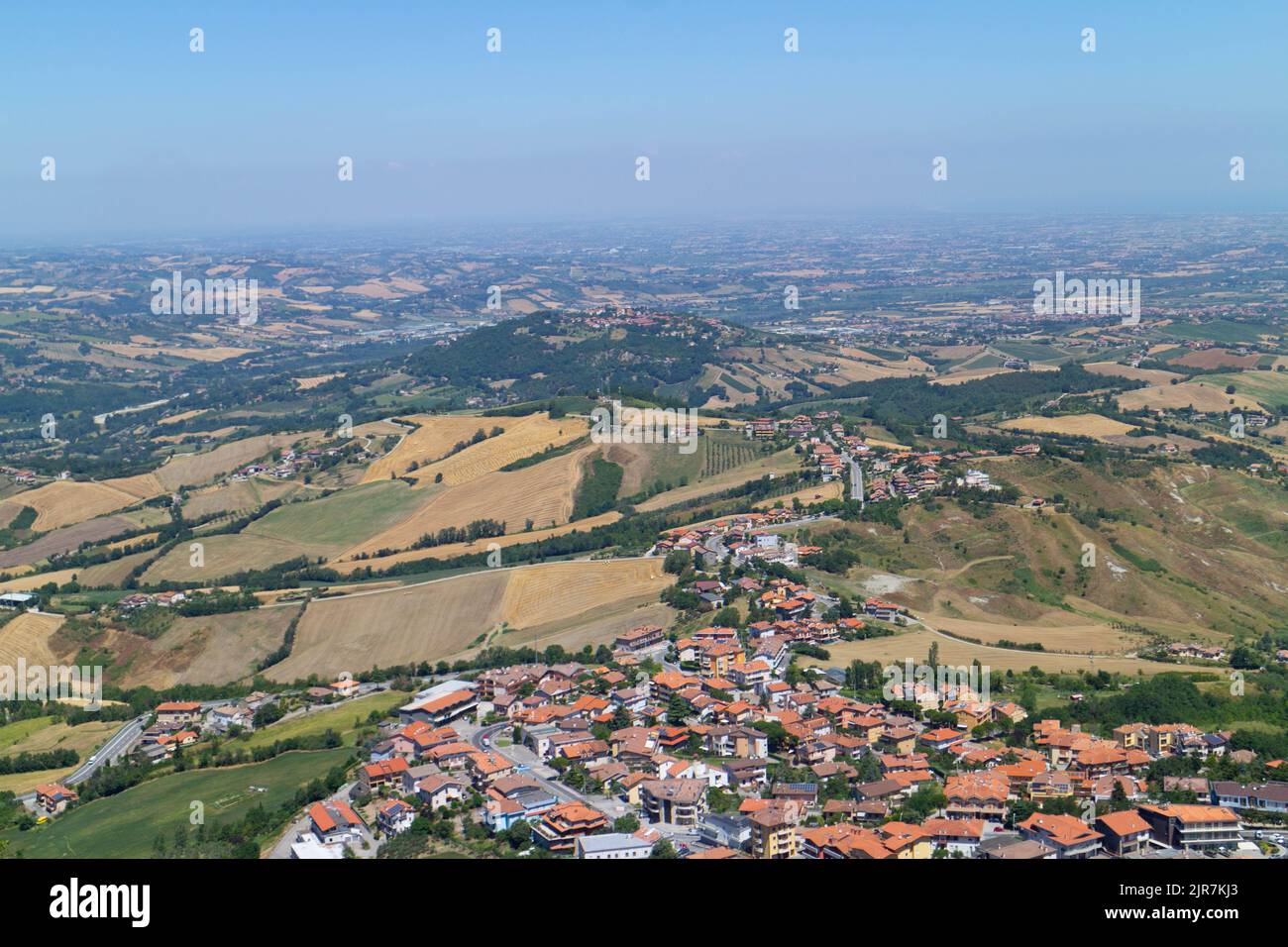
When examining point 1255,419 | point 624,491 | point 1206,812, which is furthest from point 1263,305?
point 1206,812

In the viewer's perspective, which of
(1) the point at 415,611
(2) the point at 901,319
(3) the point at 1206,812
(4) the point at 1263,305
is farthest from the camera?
(2) the point at 901,319

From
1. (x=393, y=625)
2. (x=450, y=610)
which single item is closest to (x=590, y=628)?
(x=450, y=610)

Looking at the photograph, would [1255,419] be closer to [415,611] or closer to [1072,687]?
[1072,687]

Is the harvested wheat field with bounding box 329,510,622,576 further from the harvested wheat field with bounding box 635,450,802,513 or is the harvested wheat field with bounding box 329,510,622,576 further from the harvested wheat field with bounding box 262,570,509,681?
the harvested wheat field with bounding box 262,570,509,681

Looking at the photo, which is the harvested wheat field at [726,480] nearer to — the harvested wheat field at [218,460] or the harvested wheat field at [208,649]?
the harvested wheat field at [208,649]

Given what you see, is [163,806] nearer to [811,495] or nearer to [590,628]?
[590,628]

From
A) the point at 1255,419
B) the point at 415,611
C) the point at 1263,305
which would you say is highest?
the point at 1263,305

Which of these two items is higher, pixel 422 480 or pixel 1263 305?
pixel 1263 305
